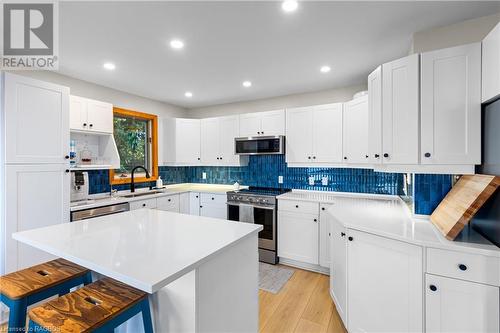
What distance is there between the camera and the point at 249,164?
427 centimetres

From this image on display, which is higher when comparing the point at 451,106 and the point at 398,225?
the point at 451,106

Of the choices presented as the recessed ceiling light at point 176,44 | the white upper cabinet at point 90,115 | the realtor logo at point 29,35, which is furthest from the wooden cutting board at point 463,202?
the white upper cabinet at point 90,115

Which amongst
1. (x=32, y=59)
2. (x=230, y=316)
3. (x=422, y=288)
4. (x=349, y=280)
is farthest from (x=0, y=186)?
(x=422, y=288)

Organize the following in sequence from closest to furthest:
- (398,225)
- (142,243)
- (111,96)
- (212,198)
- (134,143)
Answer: (142,243)
(398,225)
(111,96)
(212,198)
(134,143)

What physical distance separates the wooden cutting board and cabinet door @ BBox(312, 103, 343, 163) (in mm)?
→ 1502

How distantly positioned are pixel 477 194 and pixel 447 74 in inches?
34.8

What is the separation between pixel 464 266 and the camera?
4.45ft

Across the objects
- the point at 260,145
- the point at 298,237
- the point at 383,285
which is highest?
the point at 260,145

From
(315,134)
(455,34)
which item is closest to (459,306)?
(455,34)

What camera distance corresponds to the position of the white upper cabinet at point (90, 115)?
113 inches

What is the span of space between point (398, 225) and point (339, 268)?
2.15 feet

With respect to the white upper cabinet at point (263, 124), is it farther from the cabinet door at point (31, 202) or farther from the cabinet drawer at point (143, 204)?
the cabinet door at point (31, 202)

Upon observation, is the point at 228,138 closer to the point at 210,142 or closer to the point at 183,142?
the point at 210,142

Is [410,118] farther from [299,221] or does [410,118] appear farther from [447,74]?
[299,221]
